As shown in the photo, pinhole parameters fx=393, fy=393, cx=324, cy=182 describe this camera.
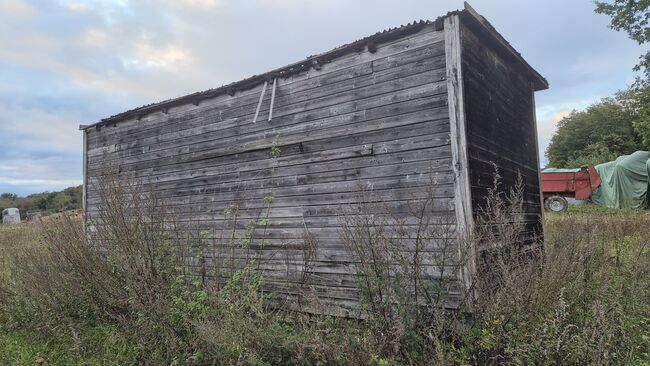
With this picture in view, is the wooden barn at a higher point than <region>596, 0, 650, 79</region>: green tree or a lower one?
lower

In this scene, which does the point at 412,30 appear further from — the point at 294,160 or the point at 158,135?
the point at 158,135

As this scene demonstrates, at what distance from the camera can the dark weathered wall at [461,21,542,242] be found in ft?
17.0

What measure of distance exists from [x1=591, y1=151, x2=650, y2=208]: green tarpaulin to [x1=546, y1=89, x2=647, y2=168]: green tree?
59.2ft

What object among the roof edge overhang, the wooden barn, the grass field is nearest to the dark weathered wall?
the wooden barn

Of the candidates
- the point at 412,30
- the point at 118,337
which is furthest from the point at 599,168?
the point at 118,337

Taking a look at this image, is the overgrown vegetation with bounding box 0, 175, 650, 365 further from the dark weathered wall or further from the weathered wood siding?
the dark weathered wall

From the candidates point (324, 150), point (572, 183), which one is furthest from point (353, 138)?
point (572, 183)

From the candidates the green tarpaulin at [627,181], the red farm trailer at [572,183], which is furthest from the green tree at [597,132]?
the red farm trailer at [572,183]

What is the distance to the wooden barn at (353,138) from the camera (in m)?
4.99

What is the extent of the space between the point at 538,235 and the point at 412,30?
4560 millimetres

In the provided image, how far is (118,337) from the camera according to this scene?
5148 mm

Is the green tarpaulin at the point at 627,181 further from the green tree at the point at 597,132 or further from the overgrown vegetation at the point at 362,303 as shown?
the green tree at the point at 597,132

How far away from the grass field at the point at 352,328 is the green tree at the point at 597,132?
37.5 metres

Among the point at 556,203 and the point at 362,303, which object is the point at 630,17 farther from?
the point at 362,303
